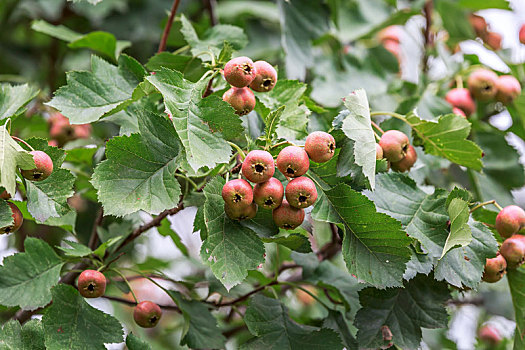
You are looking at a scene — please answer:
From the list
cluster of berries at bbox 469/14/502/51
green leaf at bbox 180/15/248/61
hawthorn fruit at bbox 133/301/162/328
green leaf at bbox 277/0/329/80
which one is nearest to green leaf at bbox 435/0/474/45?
cluster of berries at bbox 469/14/502/51

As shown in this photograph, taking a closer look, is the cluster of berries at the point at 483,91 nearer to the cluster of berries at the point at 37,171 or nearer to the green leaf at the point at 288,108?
the green leaf at the point at 288,108

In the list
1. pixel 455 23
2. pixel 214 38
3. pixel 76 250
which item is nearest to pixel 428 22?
pixel 455 23

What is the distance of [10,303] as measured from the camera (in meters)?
0.92

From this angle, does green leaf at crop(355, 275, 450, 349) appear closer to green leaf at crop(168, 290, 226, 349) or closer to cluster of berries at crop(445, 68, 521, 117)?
green leaf at crop(168, 290, 226, 349)

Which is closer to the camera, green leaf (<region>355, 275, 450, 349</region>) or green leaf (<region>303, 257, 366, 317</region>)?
green leaf (<region>355, 275, 450, 349</region>)

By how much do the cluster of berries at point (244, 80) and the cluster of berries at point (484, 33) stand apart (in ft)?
4.37

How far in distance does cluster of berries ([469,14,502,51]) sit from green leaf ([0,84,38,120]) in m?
1.56

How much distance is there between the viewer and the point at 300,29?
1503mm

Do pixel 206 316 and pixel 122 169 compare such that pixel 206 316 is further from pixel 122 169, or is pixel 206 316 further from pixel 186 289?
pixel 122 169

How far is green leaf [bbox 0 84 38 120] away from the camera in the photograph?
0.95 metres

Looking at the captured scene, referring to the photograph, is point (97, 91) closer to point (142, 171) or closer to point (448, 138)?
point (142, 171)

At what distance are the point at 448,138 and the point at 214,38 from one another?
53 centimetres

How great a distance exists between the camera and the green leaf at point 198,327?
3.42ft

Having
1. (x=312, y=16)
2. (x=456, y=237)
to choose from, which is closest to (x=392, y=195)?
(x=456, y=237)
